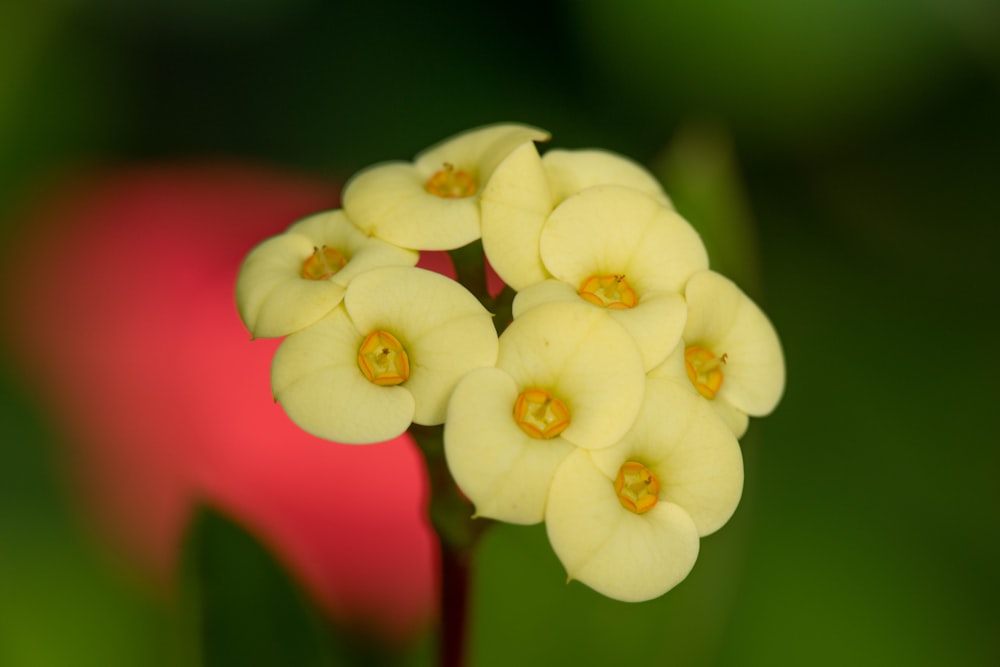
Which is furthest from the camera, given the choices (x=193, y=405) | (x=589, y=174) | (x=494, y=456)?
(x=193, y=405)

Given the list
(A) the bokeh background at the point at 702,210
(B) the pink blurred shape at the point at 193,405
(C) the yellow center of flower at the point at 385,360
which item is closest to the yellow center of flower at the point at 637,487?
(C) the yellow center of flower at the point at 385,360

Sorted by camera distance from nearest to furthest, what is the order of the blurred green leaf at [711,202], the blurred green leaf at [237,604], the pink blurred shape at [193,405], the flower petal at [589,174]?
1. the flower petal at [589,174]
2. the blurred green leaf at [237,604]
3. the blurred green leaf at [711,202]
4. the pink blurred shape at [193,405]

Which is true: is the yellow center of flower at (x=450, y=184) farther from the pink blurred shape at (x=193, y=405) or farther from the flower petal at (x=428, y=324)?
the pink blurred shape at (x=193, y=405)

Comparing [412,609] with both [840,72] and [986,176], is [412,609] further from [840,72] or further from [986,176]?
[986,176]

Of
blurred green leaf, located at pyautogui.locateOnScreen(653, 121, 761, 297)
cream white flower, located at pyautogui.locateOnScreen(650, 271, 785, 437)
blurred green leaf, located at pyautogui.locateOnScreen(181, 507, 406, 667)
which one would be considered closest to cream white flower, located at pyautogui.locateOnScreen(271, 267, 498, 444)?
cream white flower, located at pyautogui.locateOnScreen(650, 271, 785, 437)

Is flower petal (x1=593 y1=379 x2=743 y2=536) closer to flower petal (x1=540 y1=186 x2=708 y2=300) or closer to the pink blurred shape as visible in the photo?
flower petal (x1=540 y1=186 x2=708 y2=300)

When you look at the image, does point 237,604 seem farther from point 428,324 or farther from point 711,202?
point 711,202

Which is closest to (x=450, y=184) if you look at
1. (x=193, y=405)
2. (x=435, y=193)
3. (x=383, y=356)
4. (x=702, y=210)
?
(x=435, y=193)
